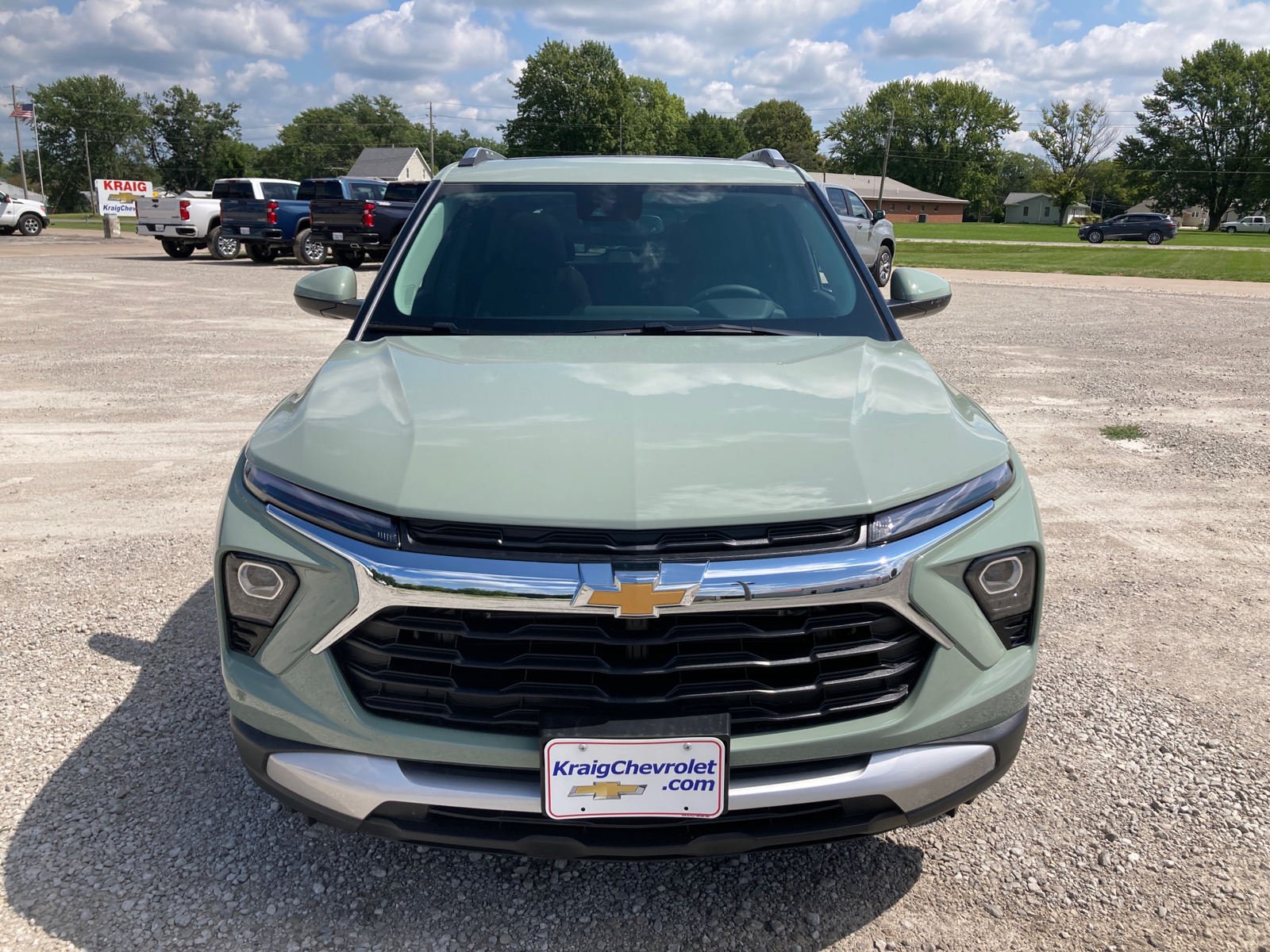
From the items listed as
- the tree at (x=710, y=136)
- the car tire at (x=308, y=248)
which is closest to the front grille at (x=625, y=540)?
the car tire at (x=308, y=248)

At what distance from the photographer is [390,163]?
88.4m

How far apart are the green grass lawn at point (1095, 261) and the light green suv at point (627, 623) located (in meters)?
24.8

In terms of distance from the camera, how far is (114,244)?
1236 inches

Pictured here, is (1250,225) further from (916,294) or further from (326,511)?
(326,511)

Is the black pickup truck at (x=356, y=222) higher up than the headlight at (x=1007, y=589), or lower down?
higher up

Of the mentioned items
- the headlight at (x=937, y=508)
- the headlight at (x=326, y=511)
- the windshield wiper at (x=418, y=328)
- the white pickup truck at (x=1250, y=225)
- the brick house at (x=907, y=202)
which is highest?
the brick house at (x=907, y=202)

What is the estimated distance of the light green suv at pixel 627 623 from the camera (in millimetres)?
1806

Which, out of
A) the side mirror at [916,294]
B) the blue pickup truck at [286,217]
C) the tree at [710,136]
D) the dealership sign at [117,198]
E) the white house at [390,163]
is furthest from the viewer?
the tree at [710,136]

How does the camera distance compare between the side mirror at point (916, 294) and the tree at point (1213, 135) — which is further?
the tree at point (1213, 135)

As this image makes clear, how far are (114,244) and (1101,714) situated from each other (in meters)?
35.0

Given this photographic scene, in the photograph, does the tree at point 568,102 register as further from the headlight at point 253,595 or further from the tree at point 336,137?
the headlight at point 253,595

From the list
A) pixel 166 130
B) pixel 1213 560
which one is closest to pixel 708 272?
pixel 1213 560

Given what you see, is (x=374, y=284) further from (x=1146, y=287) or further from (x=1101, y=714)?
(x=1146, y=287)

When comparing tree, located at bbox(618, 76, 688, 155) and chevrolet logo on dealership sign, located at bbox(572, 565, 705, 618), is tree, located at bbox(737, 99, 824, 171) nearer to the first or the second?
tree, located at bbox(618, 76, 688, 155)
